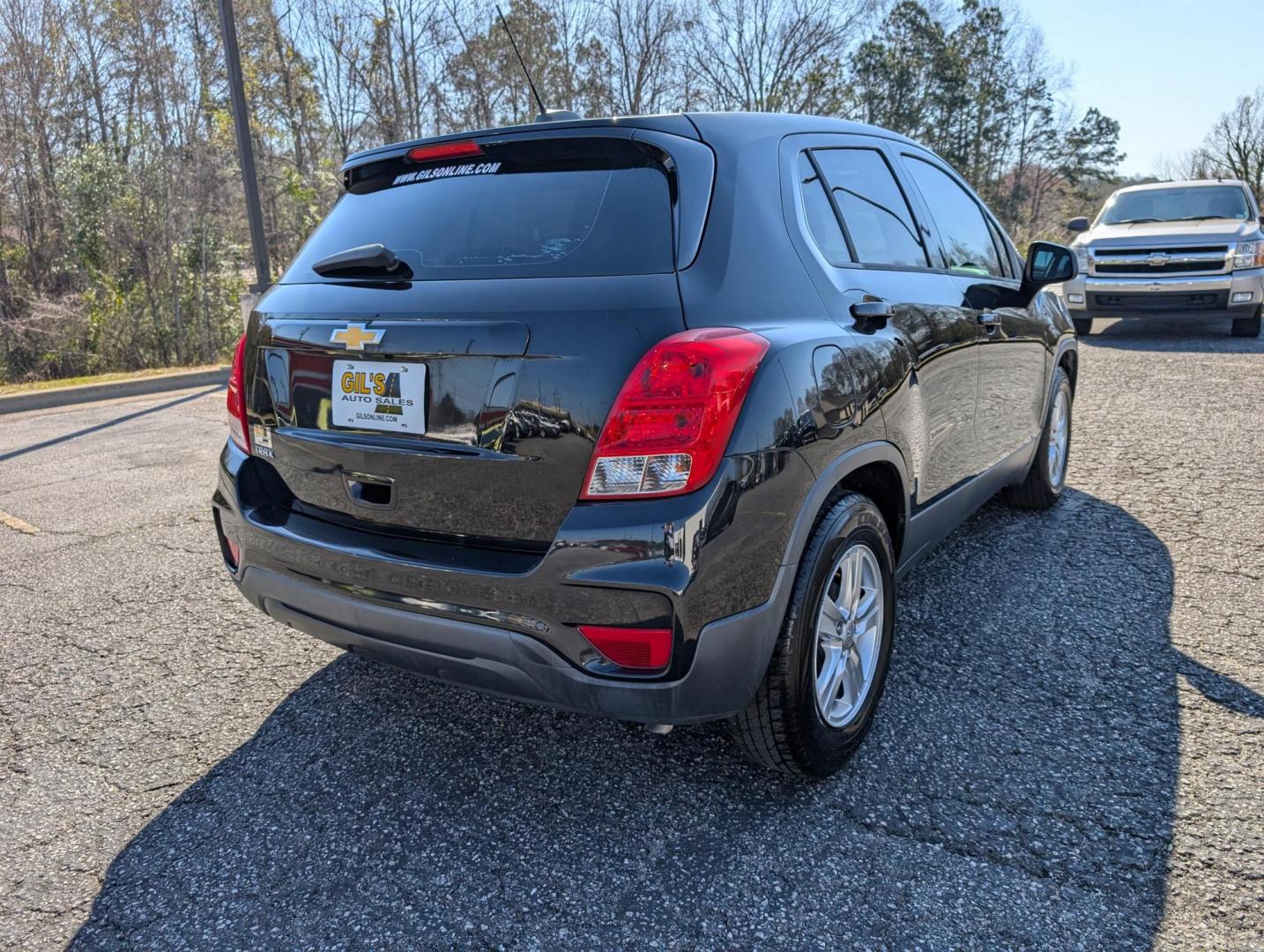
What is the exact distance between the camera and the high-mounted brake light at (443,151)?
246 centimetres

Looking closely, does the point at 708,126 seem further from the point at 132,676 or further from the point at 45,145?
the point at 45,145

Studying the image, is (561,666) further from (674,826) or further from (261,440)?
(261,440)

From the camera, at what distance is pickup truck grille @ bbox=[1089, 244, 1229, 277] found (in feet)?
34.5

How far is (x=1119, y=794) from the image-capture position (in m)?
2.32

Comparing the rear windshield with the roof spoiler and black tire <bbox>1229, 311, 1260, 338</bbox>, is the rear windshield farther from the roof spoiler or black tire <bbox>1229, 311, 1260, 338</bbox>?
black tire <bbox>1229, 311, 1260, 338</bbox>

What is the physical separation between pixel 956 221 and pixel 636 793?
265cm

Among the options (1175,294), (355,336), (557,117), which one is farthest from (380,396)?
(1175,294)

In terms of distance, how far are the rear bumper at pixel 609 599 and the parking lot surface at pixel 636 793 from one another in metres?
0.43

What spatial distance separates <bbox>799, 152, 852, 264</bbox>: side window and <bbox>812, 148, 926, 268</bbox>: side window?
7 centimetres

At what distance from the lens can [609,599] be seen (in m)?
1.91

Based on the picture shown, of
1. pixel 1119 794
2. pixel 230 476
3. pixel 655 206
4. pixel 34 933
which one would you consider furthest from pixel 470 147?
pixel 1119 794

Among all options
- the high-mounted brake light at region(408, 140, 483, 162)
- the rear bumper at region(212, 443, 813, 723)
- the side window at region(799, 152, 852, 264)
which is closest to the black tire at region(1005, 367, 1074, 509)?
the side window at region(799, 152, 852, 264)

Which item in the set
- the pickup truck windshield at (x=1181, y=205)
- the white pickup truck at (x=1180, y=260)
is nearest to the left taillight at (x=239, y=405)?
the white pickup truck at (x=1180, y=260)

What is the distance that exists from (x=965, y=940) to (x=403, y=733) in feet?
5.35
